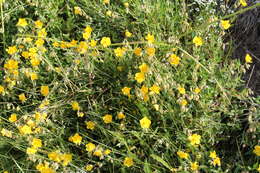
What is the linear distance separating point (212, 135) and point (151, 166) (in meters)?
0.46

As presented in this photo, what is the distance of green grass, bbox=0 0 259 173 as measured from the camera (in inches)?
88.5

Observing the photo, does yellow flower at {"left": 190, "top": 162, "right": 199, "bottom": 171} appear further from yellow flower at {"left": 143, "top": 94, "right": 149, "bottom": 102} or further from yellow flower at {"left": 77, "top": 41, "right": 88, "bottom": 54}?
yellow flower at {"left": 77, "top": 41, "right": 88, "bottom": 54}

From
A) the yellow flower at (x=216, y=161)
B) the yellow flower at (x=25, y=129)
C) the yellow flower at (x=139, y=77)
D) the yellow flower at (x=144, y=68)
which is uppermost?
the yellow flower at (x=144, y=68)

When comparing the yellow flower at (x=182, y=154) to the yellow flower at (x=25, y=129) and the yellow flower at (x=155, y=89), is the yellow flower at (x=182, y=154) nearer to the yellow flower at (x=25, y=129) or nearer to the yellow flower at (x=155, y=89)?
the yellow flower at (x=155, y=89)

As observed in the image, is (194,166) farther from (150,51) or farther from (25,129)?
(25,129)

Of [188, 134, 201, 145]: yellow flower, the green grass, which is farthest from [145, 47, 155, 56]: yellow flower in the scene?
[188, 134, 201, 145]: yellow flower

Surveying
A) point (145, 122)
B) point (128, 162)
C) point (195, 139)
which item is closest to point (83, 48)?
point (145, 122)

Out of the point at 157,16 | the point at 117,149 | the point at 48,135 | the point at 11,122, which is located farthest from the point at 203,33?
the point at 11,122

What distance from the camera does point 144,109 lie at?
2369 mm

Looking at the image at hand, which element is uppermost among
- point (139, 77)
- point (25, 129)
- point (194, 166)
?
point (139, 77)

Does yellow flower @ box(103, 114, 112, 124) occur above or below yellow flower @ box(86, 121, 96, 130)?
above

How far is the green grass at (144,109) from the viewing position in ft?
7.38

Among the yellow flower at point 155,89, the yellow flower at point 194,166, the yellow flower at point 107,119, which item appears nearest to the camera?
the yellow flower at point 194,166

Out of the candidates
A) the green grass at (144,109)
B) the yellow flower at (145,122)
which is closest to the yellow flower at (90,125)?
the green grass at (144,109)
